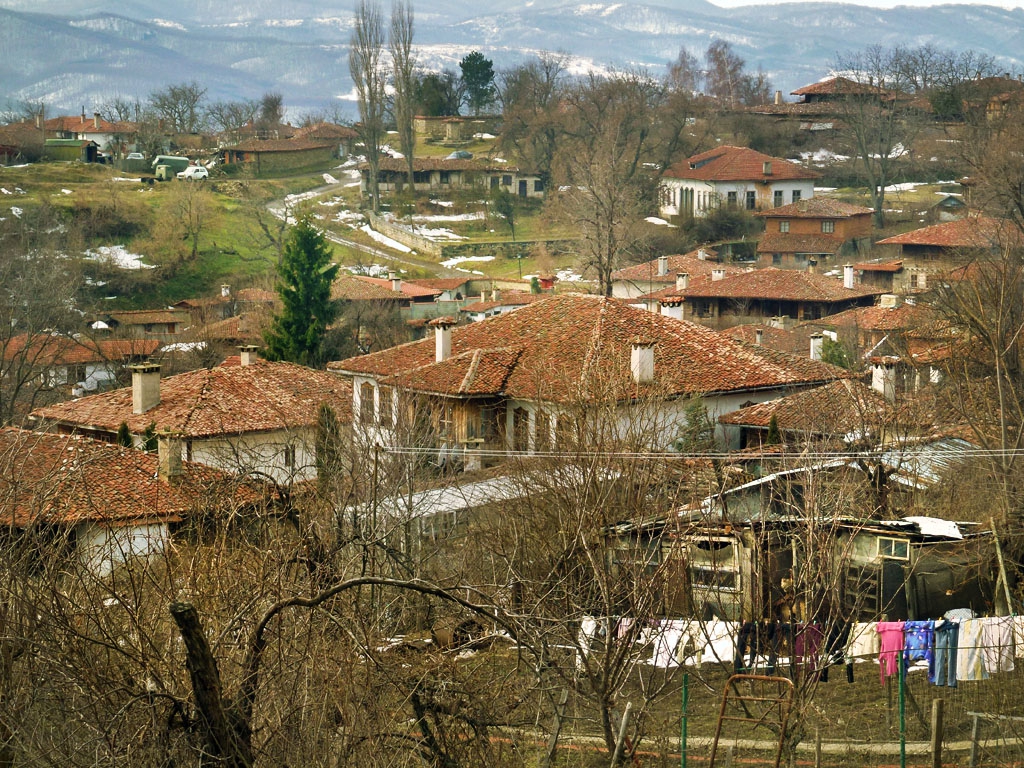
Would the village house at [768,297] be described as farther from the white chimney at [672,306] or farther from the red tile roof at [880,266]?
the white chimney at [672,306]

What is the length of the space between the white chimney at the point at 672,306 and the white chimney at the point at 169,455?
40.6 feet

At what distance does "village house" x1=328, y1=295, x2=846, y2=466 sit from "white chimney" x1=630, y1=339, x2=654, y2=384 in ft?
0.05

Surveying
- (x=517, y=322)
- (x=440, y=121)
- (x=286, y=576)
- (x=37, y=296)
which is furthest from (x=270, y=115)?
(x=286, y=576)

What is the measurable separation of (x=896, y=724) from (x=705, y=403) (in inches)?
448

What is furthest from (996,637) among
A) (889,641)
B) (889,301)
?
(889,301)

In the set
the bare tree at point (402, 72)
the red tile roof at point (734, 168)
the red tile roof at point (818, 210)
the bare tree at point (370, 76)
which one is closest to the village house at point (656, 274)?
the red tile roof at point (818, 210)

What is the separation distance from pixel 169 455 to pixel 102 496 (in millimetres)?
8703

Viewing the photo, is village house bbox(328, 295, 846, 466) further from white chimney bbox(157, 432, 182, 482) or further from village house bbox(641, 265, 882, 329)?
village house bbox(641, 265, 882, 329)

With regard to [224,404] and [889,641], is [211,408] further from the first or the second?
[889,641]

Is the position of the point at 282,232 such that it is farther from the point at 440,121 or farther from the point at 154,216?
the point at 440,121

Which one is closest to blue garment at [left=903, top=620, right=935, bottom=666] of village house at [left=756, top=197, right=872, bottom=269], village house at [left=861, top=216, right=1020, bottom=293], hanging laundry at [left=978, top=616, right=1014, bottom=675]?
hanging laundry at [left=978, top=616, right=1014, bottom=675]

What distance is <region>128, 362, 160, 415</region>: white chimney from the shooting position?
1025 inches

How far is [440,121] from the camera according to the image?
83.6 meters

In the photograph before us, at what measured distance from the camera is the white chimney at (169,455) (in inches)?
740
